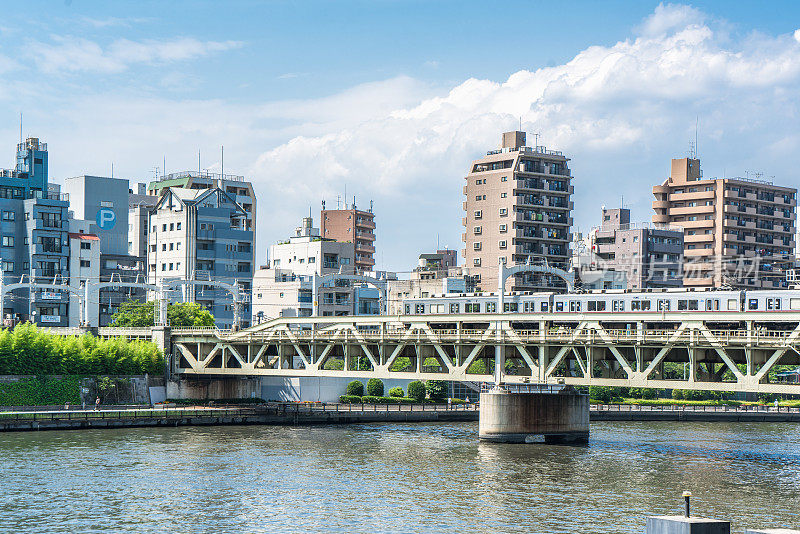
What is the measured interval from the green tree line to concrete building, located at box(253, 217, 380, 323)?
178 ft

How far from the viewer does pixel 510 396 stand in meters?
94.6

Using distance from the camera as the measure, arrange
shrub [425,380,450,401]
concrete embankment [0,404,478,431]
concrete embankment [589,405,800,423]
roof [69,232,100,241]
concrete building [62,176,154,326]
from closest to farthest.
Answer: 1. concrete embankment [0,404,478,431]
2. concrete embankment [589,405,800,423]
3. shrub [425,380,450,401]
4. roof [69,232,100,241]
5. concrete building [62,176,154,326]

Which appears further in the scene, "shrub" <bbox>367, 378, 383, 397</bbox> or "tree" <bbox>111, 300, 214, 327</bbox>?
"tree" <bbox>111, 300, 214, 327</bbox>

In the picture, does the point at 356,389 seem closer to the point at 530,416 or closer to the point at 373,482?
the point at 530,416

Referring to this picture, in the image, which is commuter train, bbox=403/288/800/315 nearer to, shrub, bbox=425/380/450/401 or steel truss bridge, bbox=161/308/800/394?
steel truss bridge, bbox=161/308/800/394

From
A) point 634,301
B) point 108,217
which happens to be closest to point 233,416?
point 634,301

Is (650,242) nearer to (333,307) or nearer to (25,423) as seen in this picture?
(333,307)

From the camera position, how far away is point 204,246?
18112cm

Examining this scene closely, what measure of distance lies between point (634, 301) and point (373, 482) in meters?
60.1

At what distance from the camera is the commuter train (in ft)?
370

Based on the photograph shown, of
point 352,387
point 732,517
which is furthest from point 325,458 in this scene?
point 352,387

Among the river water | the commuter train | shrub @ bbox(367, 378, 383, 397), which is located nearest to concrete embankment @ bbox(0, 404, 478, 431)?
the river water

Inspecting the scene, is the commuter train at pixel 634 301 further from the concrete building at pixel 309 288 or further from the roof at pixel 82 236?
the roof at pixel 82 236

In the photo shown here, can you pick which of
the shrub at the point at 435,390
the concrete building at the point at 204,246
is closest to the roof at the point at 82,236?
the concrete building at the point at 204,246
